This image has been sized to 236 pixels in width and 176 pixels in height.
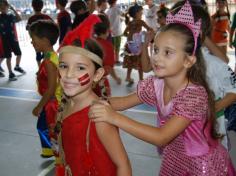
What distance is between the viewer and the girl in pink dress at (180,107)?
126 centimetres

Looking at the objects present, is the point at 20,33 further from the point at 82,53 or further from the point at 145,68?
the point at 82,53

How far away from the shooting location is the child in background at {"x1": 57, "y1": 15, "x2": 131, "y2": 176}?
1.36m

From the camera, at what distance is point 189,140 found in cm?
147

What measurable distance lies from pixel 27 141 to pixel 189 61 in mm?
2590

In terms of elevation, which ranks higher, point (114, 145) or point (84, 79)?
point (84, 79)

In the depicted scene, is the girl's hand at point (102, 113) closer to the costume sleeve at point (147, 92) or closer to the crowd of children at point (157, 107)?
the crowd of children at point (157, 107)

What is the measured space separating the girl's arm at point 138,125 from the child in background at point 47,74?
4.68 ft

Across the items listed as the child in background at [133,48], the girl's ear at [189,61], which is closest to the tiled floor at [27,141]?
the child in background at [133,48]

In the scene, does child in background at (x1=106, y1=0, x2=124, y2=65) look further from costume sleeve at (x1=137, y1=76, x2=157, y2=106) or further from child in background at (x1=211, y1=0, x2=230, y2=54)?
costume sleeve at (x1=137, y1=76, x2=157, y2=106)

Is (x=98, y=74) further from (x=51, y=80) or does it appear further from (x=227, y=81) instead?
(x=51, y=80)

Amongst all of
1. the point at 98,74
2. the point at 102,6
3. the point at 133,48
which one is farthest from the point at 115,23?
the point at 98,74

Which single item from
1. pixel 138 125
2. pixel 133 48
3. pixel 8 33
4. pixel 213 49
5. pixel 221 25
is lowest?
pixel 133 48

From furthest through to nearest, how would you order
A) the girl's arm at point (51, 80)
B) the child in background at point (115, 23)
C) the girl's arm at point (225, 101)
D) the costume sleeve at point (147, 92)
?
the child in background at point (115, 23)
the girl's arm at point (51, 80)
the girl's arm at point (225, 101)
the costume sleeve at point (147, 92)

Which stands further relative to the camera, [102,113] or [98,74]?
[98,74]
